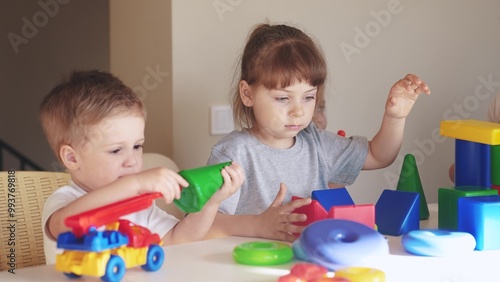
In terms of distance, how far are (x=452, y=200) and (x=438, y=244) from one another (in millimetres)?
198

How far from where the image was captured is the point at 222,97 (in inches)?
95.9

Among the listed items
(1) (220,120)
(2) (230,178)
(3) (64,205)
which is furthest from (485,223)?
→ (1) (220,120)

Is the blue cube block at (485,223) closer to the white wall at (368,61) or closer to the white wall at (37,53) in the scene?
the white wall at (368,61)

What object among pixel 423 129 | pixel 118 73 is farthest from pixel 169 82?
pixel 423 129

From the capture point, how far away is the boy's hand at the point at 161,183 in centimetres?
130

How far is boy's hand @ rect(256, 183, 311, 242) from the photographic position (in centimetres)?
155

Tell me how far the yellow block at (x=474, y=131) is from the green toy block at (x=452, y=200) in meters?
0.10

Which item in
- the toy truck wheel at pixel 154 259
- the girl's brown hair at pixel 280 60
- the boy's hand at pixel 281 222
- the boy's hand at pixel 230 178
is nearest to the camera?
the toy truck wheel at pixel 154 259

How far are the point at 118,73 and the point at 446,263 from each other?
1516mm

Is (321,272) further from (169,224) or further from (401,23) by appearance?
(401,23)

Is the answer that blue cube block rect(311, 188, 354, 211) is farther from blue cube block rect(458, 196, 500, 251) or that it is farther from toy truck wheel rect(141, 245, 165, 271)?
toy truck wheel rect(141, 245, 165, 271)

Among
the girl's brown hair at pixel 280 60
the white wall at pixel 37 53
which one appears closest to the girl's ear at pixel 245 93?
the girl's brown hair at pixel 280 60

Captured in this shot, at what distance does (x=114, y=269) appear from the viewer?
1.24 meters

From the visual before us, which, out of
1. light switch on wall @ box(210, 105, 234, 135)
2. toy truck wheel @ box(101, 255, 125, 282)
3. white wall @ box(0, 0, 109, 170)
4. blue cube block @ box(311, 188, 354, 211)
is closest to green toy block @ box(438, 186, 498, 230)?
blue cube block @ box(311, 188, 354, 211)
